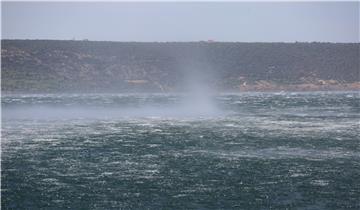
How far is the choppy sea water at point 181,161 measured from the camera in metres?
11.6

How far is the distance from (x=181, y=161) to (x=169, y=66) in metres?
48.2

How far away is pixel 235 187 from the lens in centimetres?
1253

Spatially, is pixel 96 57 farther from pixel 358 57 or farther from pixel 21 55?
pixel 358 57

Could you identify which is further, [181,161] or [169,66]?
[169,66]

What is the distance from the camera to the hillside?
55.2m

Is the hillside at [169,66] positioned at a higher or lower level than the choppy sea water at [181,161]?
higher

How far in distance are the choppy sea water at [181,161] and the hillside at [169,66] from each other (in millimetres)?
25661

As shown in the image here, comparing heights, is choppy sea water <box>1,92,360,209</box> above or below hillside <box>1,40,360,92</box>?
below

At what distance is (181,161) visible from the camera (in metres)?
15.9

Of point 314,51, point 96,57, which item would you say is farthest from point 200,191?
point 314,51

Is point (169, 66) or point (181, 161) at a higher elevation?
point (169, 66)

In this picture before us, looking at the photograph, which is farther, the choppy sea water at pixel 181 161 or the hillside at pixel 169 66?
the hillside at pixel 169 66

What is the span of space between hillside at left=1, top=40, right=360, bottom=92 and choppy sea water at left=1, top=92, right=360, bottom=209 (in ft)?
84.2

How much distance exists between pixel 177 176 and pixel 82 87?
41298 millimetres
